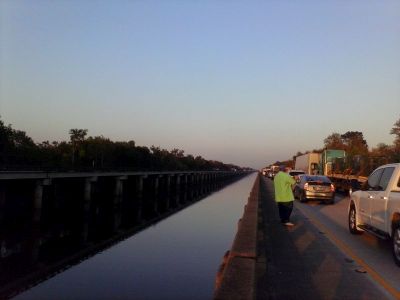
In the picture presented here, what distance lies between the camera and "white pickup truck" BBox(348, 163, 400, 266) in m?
9.21

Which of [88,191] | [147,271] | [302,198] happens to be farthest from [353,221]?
[88,191]

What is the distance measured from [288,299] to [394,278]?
7.78 feet

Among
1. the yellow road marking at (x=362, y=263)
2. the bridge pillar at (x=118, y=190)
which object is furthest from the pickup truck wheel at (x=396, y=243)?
the bridge pillar at (x=118, y=190)

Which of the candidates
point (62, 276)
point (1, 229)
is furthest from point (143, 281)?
point (1, 229)

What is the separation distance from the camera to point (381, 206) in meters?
10.2

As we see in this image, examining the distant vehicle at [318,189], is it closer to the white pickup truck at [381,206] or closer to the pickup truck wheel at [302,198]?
the pickup truck wheel at [302,198]

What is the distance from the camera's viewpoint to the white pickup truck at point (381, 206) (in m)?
9.21

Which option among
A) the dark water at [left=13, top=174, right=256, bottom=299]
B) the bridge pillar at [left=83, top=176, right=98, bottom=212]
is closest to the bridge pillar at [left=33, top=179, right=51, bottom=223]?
the bridge pillar at [left=83, top=176, right=98, bottom=212]

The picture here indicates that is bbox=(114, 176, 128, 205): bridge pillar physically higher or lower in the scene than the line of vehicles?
lower

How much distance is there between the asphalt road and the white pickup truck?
438mm

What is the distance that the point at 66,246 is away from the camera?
19.5m

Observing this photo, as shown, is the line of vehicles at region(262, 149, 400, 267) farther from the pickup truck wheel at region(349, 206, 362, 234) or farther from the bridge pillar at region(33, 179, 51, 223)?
the bridge pillar at region(33, 179, 51, 223)

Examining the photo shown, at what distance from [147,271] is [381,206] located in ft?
19.7

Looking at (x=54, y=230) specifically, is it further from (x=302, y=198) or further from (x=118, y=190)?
(x=118, y=190)
